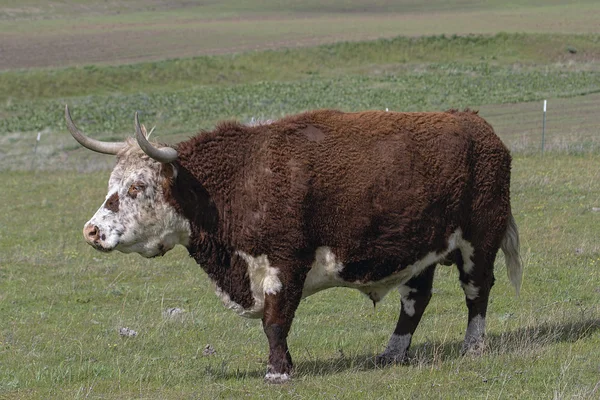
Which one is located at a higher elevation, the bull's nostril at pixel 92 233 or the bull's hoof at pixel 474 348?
the bull's nostril at pixel 92 233

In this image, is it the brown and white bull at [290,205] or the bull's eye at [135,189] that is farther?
the bull's eye at [135,189]

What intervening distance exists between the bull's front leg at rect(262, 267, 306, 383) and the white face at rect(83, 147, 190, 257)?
3.52ft

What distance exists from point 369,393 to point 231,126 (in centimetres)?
288

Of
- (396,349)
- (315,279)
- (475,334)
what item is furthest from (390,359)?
(315,279)

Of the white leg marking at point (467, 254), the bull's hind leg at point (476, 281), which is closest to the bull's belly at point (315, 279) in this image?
the white leg marking at point (467, 254)

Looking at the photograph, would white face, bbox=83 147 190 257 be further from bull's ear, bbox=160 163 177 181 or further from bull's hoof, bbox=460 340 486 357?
bull's hoof, bbox=460 340 486 357

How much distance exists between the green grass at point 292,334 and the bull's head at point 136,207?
124cm

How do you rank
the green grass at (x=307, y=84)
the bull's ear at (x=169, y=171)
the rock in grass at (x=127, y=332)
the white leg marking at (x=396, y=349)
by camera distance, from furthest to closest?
the green grass at (x=307, y=84)
the rock in grass at (x=127, y=332)
the white leg marking at (x=396, y=349)
the bull's ear at (x=169, y=171)

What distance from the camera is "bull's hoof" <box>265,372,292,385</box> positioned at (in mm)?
8586

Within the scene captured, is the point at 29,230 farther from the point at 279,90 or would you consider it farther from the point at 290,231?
the point at 279,90

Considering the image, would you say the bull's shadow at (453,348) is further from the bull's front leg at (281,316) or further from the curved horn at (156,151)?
the curved horn at (156,151)

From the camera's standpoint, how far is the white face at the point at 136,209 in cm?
882

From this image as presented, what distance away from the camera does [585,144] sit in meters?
25.3

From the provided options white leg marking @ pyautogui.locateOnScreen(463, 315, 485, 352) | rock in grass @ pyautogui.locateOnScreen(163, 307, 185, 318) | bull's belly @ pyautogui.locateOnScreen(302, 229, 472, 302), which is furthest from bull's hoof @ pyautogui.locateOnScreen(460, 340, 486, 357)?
rock in grass @ pyautogui.locateOnScreen(163, 307, 185, 318)
